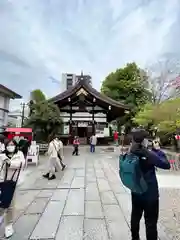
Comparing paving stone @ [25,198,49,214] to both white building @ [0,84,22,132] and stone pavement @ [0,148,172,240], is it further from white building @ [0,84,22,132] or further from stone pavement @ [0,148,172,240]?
white building @ [0,84,22,132]

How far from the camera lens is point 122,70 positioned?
34.9 meters

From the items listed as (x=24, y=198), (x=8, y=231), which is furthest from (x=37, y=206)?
(x=8, y=231)

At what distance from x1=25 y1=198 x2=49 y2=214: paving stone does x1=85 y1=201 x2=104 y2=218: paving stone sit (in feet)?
3.01

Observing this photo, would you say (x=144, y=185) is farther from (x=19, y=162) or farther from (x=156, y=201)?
(x=19, y=162)

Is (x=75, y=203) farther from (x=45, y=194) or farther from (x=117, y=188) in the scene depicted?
(x=117, y=188)

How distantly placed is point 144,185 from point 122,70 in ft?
110

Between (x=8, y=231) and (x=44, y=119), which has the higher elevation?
(x=44, y=119)

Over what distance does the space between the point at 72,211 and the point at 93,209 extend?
45cm

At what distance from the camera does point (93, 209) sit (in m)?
4.68

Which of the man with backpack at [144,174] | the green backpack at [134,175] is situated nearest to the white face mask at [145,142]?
the man with backpack at [144,174]

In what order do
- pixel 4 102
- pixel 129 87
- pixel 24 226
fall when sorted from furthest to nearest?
pixel 129 87 → pixel 4 102 → pixel 24 226

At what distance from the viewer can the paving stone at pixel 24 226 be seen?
3352 mm

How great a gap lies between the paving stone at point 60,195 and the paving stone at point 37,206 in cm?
23

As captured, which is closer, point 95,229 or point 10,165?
point 10,165
